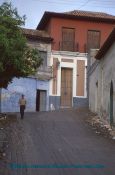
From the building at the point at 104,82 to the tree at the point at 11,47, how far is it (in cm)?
429

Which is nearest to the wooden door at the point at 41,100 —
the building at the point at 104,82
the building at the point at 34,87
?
the building at the point at 34,87

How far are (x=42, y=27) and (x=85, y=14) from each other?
451 cm

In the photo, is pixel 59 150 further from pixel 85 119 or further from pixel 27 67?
pixel 27 67

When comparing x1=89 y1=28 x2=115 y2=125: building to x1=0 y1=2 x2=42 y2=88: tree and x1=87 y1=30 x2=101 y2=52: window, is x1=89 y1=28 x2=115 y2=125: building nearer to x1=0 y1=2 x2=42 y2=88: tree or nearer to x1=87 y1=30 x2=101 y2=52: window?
x1=0 y1=2 x2=42 y2=88: tree

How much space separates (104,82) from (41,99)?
14077 mm

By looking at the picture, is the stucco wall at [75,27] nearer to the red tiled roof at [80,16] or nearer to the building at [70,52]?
the building at [70,52]

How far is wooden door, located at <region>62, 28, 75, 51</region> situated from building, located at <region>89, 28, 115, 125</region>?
9.22 meters

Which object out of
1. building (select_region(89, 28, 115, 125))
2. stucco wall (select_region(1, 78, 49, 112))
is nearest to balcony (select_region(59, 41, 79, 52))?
stucco wall (select_region(1, 78, 49, 112))

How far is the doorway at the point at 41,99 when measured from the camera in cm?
4197

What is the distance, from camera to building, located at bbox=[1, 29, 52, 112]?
4078 centimetres

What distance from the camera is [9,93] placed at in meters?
40.9

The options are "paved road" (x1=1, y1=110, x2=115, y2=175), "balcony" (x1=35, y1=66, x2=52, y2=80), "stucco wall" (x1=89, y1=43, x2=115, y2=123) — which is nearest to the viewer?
"paved road" (x1=1, y1=110, x2=115, y2=175)

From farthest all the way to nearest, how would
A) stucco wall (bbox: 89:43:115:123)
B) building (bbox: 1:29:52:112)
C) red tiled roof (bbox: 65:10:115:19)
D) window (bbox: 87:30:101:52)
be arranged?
red tiled roof (bbox: 65:10:115:19), window (bbox: 87:30:101:52), building (bbox: 1:29:52:112), stucco wall (bbox: 89:43:115:123)

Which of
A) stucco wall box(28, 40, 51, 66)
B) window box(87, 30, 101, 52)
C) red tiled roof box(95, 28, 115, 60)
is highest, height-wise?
window box(87, 30, 101, 52)
